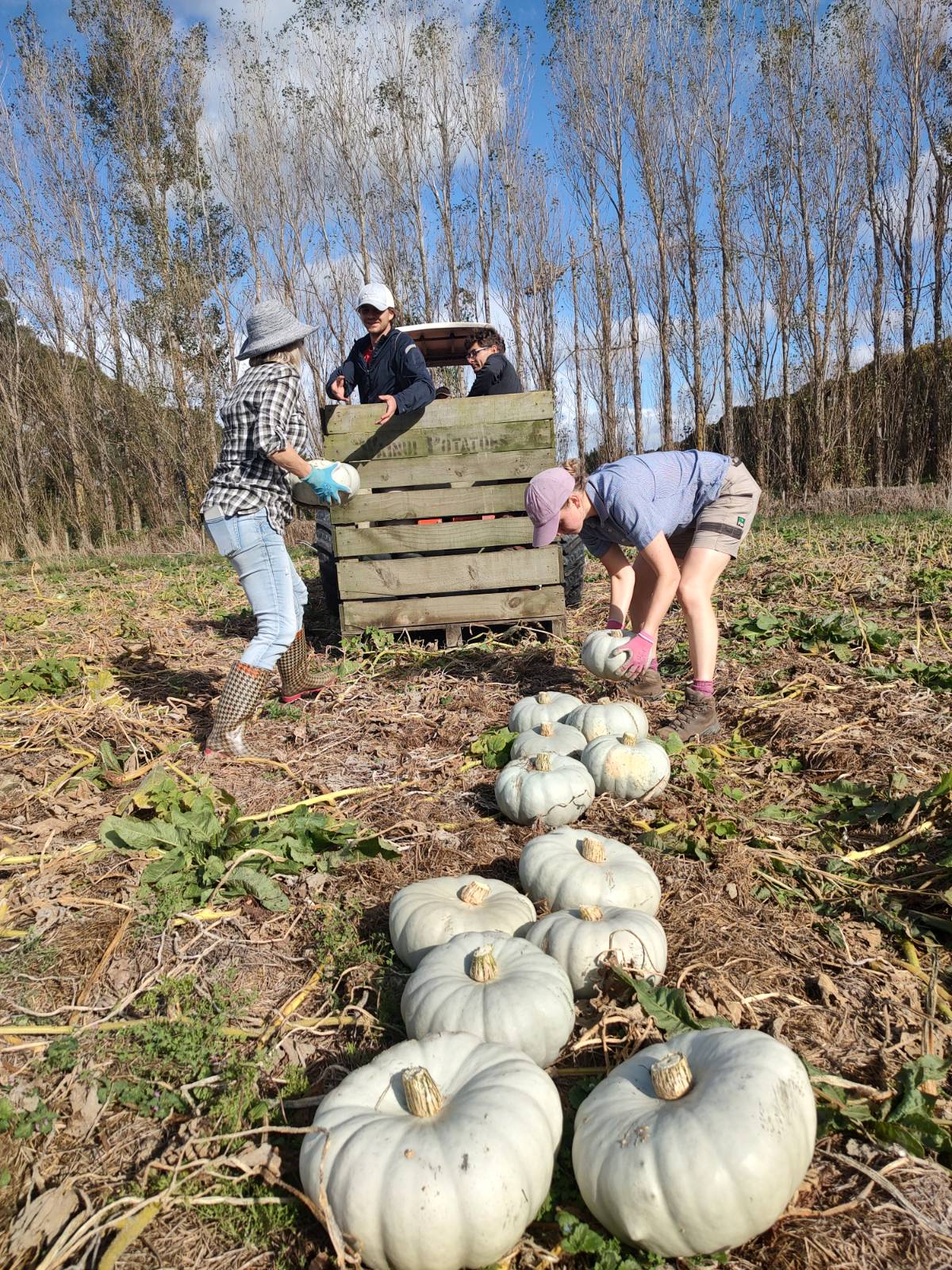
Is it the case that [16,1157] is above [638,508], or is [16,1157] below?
below

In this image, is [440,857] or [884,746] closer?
[440,857]

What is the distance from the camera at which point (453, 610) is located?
6.08 meters

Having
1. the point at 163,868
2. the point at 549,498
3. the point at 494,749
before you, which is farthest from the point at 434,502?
the point at 163,868

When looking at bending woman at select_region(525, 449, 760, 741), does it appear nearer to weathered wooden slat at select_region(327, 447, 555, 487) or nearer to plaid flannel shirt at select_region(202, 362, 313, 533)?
plaid flannel shirt at select_region(202, 362, 313, 533)

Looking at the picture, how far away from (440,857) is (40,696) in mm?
3161

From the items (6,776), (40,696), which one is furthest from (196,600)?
(6,776)

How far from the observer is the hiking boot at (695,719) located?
3895 millimetres

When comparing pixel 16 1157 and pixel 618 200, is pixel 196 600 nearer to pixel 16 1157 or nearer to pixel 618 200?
pixel 16 1157

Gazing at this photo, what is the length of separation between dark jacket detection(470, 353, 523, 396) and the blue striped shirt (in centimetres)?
267

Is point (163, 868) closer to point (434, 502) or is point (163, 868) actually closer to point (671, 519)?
point (671, 519)

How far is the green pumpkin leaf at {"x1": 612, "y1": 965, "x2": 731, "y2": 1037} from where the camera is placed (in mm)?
1919

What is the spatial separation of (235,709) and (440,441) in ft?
8.84

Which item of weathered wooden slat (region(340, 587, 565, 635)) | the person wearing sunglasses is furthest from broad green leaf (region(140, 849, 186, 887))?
the person wearing sunglasses

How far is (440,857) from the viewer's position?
2.97 meters
